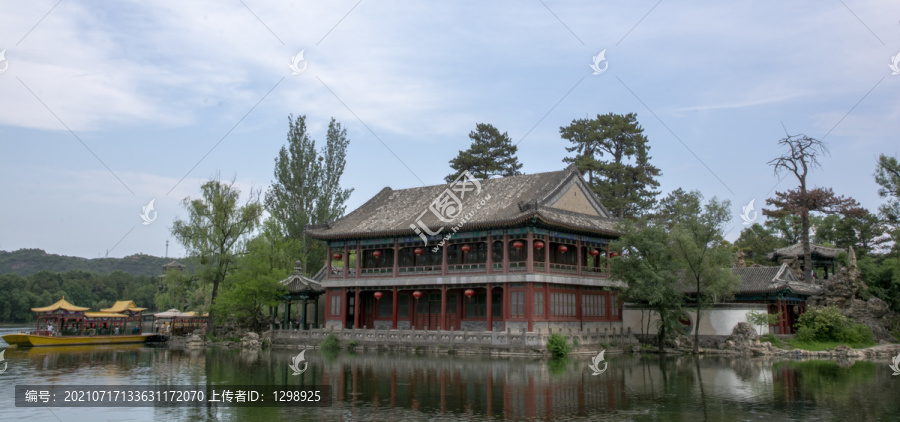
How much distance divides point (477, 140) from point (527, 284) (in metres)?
30.9

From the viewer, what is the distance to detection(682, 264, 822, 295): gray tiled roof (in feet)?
127

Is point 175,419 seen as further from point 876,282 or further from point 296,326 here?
point 876,282

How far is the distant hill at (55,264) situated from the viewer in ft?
422

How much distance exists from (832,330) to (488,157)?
Result: 33.9 metres

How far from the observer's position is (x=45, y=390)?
2006cm

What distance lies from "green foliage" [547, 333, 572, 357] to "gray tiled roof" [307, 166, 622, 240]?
6031mm

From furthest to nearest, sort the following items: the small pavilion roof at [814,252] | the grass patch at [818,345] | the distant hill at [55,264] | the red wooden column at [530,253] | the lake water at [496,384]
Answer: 1. the distant hill at [55,264]
2. the small pavilion roof at [814,252]
3. the grass patch at [818,345]
4. the red wooden column at [530,253]
5. the lake water at [496,384]

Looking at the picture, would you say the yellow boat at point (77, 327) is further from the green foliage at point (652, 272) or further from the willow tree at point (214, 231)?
the green foliage at point (652, 272)

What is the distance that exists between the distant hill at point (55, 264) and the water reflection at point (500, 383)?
105m

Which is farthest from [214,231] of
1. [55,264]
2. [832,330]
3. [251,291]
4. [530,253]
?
[55,264]

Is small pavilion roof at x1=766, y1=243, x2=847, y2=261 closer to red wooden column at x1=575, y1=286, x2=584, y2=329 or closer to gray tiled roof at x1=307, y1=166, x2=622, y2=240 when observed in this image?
gray tiled roof at x1=307, y1=166, x2=622, y2=240

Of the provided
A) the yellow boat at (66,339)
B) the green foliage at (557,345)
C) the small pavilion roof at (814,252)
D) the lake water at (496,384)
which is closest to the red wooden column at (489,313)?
the lake water at (496,384)

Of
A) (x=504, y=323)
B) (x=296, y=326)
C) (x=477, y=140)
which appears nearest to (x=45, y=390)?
(x=504, y=323)

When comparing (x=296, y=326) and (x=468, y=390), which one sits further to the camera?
(x=296, y=326)
